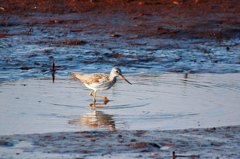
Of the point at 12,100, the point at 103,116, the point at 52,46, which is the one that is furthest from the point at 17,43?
the point at 103,116

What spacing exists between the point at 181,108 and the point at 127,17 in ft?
34.7

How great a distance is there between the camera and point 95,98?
1053 cm

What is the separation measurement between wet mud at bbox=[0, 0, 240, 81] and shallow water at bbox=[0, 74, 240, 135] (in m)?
1.64

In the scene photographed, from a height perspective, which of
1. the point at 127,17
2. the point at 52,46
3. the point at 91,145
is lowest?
the point at 91,145

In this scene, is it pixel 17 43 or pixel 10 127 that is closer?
pixel 10 127

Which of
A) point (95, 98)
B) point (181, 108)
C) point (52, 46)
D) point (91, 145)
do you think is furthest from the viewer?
point (52, 46)

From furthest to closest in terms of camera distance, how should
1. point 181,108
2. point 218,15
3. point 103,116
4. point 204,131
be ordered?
point 218,15, point 181,108, point 103,116, point 204,131

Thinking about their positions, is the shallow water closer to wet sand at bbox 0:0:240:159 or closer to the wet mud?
wet sand at bbox 0:0:240:159

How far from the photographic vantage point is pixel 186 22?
1927 centimetres

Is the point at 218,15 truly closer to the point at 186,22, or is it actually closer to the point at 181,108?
the point at 186,22

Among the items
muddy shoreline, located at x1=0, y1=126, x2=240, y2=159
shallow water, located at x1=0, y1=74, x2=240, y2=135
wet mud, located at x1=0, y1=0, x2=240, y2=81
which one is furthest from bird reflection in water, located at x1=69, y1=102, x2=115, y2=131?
wet mud, located at x1=0, y1=0, x2=240, y2=81

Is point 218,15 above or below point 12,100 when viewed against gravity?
above

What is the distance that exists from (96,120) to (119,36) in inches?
356

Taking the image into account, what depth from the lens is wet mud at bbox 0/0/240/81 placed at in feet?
46.3
